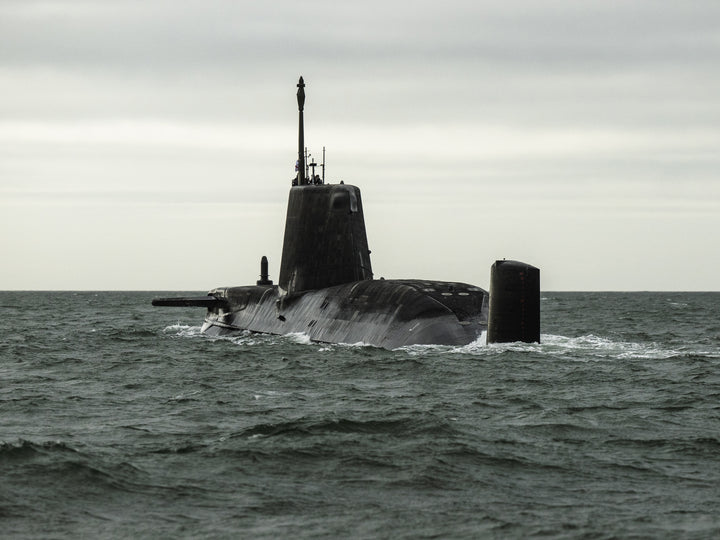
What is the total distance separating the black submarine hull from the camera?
95.6 feet

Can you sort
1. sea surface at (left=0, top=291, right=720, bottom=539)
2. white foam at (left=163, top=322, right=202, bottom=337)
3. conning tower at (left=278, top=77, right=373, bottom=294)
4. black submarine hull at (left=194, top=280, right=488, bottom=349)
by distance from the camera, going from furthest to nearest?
white foam at (left=163, top=322, right=202, bottom=337), conning tower at (left=278, top=77, right=373, bottom=294), black submarine hull at (left=194, top=280, right=488, bottom=349), sea surface at (left=0, top=291, right=720, bottom=539)

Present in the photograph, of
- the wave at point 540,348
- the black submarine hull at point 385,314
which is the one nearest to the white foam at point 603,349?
the wave at point 540,348

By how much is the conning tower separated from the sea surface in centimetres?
942

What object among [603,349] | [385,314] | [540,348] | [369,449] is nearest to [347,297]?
[385,314]

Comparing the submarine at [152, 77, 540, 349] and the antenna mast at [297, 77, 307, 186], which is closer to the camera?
the submarine at [152, 77, 540, 349]

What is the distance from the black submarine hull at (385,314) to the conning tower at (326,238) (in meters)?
0.71

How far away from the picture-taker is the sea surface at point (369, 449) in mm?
11211

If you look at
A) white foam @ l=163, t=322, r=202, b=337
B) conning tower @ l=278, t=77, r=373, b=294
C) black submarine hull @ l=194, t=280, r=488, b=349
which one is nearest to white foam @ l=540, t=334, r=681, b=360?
black submarine hull @ l=194, t=280, r=488, b=349

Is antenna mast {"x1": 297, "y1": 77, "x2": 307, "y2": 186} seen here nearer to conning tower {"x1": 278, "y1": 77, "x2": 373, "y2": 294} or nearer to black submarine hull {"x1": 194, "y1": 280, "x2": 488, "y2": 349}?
conning tower {"x1": 278, "y1": 77, "x2": 373, "y2": 294}

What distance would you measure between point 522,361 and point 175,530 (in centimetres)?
1545

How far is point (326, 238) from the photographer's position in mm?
35750

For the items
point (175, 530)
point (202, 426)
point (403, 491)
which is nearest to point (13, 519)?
point (175, 530)

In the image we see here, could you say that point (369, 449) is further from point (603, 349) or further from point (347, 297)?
point (347, 297)

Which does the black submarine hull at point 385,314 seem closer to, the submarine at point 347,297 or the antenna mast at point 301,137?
the submarine at point 347,297
